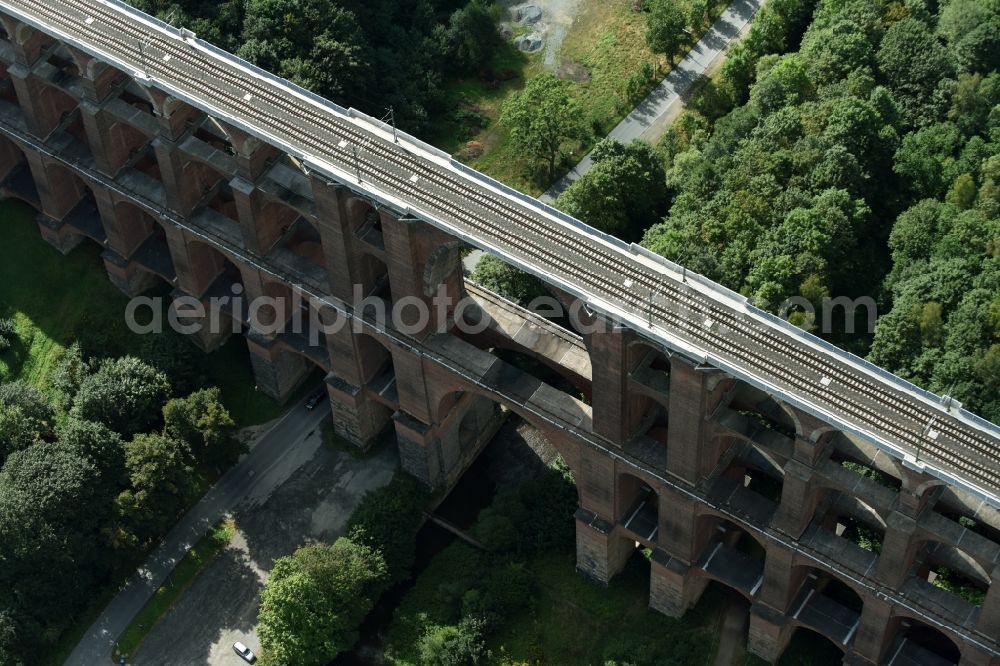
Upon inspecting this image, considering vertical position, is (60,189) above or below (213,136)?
below

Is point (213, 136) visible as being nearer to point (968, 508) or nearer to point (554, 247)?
point (554, 247)

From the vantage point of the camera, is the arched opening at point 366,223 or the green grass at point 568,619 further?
the green grass at point 568,619

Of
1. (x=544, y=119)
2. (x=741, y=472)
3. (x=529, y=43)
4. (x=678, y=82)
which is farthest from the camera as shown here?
(x=529, y=43)

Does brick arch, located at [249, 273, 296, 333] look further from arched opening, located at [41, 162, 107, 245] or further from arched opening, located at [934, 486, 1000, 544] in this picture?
arched opening, located at [934, 486, 1000, 544]

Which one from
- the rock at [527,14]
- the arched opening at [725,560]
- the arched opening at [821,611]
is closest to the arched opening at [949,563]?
the arched opening at [821,611]

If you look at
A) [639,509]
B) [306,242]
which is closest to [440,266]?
[306,242]

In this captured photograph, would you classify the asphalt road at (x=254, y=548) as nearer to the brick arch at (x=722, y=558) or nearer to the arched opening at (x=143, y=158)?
the arched opening at (x=143, y=158)

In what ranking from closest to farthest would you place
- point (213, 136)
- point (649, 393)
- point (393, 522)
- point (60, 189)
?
point (649, 393), point (393, 522), point (213, 136), point (60, 189)
